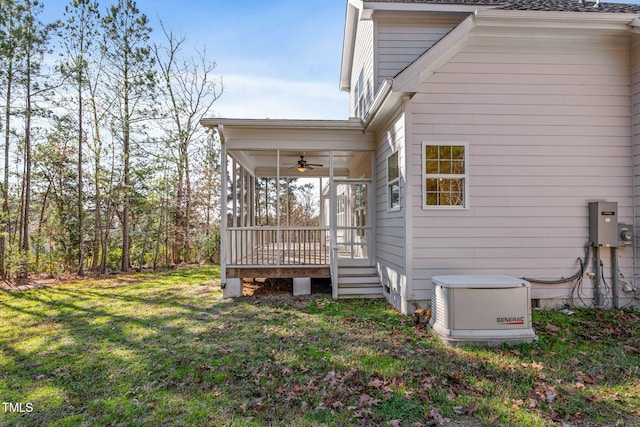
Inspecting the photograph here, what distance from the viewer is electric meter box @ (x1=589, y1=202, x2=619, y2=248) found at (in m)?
5.38

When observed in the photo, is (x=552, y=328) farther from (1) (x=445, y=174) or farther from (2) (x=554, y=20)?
(2) (x=554, y=20)

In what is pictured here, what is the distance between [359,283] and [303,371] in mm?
3704

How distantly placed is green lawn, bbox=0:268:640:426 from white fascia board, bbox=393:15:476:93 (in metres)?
3.62

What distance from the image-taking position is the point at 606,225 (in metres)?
5.38

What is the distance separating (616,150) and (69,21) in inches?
555

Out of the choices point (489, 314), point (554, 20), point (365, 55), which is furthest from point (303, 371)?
point (365, 55)

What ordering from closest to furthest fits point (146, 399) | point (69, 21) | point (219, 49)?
1. point (146, 399)
2. point (69, 21)
3. point (219, 49)

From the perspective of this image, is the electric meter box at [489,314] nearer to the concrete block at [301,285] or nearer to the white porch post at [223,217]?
the concrete block at [301,285]

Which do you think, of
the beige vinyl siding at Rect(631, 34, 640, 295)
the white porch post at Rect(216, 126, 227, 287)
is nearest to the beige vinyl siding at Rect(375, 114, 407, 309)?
the white porch post at Rect(216, 126, 227, 287)

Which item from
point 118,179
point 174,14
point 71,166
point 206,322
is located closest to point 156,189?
point 118,179

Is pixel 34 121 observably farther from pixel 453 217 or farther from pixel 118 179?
pixel 453 217

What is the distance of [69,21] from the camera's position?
1008 cm

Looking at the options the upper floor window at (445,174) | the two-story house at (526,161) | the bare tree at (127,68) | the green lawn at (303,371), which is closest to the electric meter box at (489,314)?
the green lawn at (303,371)

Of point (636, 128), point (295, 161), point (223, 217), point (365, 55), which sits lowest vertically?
point (223, 217)
